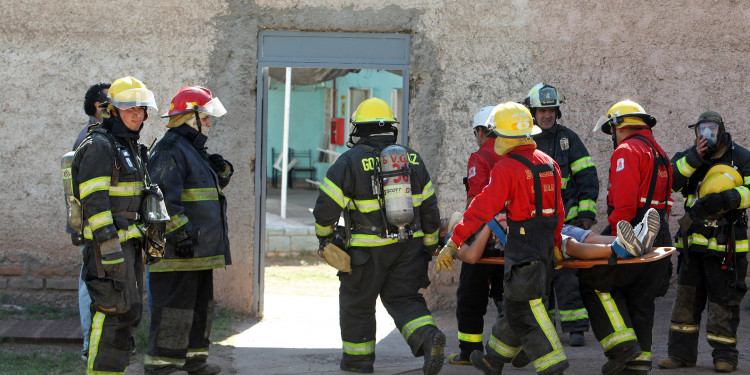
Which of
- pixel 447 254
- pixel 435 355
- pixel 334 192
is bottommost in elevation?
pixel 435 355

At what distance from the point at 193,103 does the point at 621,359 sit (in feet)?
10.9

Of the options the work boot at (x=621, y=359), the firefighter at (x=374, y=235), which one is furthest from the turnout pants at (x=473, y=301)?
the work boot at (x=621, y=359)

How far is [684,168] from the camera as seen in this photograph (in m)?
5.84

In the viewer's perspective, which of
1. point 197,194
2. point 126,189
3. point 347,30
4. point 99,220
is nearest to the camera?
point 99,220

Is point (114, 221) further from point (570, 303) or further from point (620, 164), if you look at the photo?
point (570, 303)

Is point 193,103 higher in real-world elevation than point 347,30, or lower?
lower

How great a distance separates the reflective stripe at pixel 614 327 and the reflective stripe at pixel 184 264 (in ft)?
8.67

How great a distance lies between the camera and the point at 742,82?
24.7 ft

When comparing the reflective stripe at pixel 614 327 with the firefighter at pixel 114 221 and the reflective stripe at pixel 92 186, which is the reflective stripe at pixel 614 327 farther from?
the reflective stripe at pixel 92 186

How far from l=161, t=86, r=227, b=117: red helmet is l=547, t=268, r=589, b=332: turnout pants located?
305 cm

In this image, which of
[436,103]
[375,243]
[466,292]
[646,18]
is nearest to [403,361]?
[466,292]

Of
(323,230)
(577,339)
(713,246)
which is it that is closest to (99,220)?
(323,230)

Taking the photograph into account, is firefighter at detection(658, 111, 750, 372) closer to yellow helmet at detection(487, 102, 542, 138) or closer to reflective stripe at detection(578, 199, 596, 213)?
reflective stripe at detection(578, 199, 596, 213)

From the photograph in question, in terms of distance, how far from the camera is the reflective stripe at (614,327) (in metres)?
5.24
